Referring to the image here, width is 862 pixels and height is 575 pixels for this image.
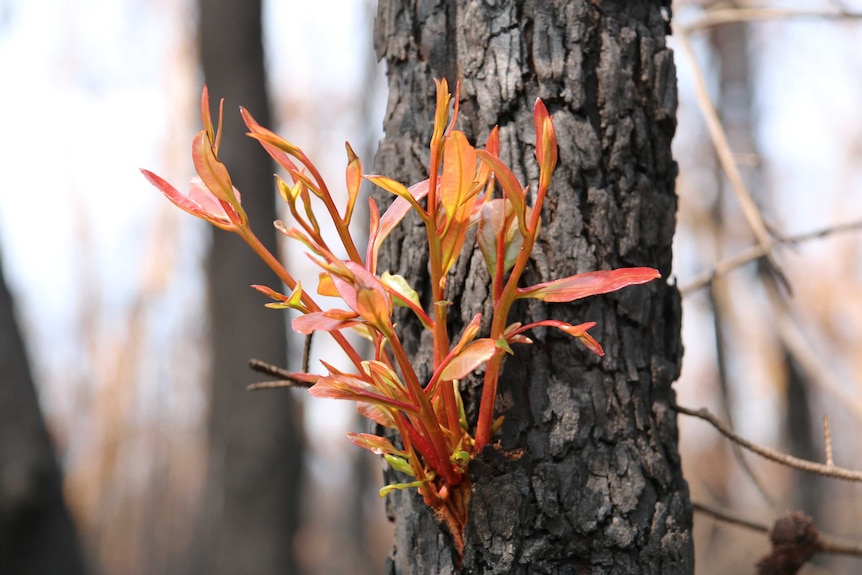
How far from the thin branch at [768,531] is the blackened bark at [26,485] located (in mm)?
2066

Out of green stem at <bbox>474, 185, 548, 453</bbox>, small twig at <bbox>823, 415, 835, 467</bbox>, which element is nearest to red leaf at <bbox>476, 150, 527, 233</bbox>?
green stem at <bbox>474, 185, 548, 453</bbox>

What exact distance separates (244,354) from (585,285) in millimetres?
2626

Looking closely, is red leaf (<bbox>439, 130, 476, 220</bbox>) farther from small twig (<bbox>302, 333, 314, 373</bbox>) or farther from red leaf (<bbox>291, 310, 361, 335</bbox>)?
small twig (<bbox>302, 333, 314, 373</bbox>)

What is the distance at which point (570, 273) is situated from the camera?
26.6 inches

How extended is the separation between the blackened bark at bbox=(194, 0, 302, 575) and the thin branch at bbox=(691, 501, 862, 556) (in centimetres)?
222

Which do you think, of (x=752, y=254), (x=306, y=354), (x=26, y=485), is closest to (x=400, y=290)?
(x=306, y=354)

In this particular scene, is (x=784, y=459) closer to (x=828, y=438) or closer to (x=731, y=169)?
(x=828, y=438)

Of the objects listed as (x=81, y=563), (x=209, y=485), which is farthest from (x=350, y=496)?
(x=81, y=563)

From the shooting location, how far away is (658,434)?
693 mm

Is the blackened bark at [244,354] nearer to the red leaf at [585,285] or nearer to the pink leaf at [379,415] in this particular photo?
the pink leaf at [379,415]

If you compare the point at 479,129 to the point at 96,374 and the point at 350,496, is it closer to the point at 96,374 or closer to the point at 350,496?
the point at 350,496

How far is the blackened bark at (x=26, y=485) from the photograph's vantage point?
7.16ft

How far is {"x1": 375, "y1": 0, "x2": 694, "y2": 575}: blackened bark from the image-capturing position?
63 cm

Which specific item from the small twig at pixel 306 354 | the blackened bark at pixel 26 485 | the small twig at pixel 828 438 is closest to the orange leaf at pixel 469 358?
the small twig at pixel 306 354
